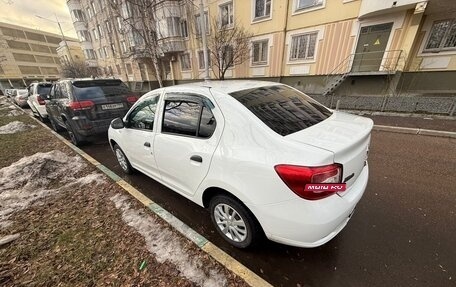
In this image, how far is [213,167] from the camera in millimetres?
1986

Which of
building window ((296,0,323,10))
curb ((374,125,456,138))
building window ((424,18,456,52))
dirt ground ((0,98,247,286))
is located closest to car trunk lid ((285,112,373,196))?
dirt ground ((0,98,247,286))

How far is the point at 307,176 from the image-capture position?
147cm

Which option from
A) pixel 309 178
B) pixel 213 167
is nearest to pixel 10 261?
pixel 213 167

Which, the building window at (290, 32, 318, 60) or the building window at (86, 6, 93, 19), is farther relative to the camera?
the building window at (86, 6, 93, 19)

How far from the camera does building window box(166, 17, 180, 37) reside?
55.9 feet

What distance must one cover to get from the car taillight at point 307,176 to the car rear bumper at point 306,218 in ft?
0.22

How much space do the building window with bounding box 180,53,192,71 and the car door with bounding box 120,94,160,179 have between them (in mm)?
17008

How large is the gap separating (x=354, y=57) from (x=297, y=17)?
416 centimetres

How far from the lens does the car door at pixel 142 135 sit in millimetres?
2818

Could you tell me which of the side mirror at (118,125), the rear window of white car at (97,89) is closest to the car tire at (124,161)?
the side mirror at (118,125)

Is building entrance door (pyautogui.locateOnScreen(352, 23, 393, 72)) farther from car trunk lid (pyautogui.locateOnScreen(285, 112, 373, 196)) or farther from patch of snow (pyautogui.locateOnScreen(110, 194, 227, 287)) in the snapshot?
patch of snow (pyautogui.locateOnScreen(110, 194, 227, 287))

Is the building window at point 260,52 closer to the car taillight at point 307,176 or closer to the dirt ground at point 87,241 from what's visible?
the dirt ground at point 87,241

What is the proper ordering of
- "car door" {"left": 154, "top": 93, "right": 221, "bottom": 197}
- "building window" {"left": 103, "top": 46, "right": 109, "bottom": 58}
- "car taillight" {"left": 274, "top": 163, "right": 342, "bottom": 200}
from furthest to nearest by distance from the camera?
1. "building window" {"left": 103, "top": 46, "right": 109, "bottom": 58}
2. "car door" {"left": 154, "top": 93, "right": 221, "bottom": 197}
3. "car taillight" {"left": 274, "top": 163, "right": 342, "bottom": 200}

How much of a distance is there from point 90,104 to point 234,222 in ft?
16.2
